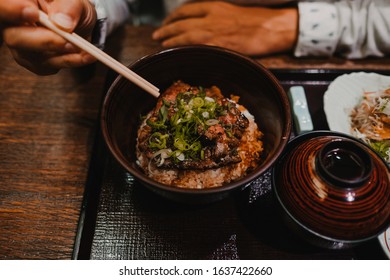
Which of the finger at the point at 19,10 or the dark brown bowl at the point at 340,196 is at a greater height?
the finger at the point at 19,10

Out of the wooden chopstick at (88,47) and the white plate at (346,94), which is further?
the white plate at (346,94)

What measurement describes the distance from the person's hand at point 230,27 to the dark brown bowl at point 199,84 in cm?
61

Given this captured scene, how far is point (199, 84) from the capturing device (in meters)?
1.93

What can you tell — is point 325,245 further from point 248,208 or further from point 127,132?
point 127,132

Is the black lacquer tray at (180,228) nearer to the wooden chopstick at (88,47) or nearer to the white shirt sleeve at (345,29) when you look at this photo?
the wooden chopstick at (88,47)

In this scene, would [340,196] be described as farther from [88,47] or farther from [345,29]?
[345,29]

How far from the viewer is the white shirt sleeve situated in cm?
225

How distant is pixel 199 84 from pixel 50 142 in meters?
0.97

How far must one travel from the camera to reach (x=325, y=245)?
57.5 inches

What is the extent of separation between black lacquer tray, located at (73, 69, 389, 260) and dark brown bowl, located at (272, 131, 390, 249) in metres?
0.21

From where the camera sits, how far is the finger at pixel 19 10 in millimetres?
1336

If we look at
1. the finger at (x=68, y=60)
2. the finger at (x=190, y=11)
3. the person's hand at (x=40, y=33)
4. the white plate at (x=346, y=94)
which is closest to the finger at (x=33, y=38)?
the person's hand at (x=40, y=33)

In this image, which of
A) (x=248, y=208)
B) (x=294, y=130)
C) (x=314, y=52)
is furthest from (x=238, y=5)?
(x=248, y=208)

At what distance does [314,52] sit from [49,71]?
175 cm
